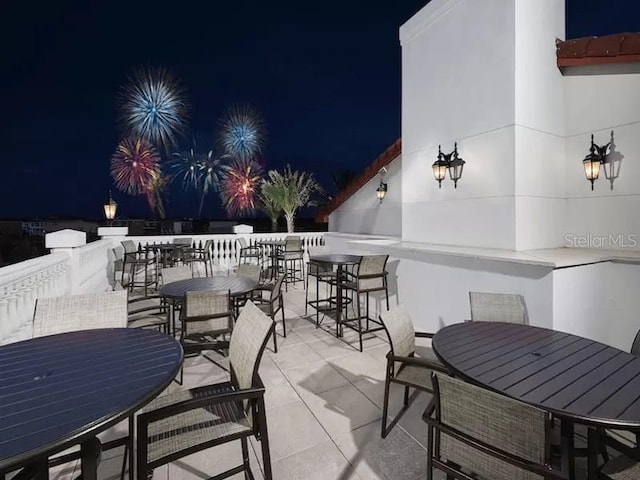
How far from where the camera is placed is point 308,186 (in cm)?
979

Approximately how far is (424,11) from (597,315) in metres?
5.06

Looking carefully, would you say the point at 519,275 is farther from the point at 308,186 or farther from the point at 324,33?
the point at 324,33

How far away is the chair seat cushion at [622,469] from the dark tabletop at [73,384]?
1.96 meters

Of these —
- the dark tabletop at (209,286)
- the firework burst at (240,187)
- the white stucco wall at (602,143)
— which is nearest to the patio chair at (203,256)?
the dark tabletop at (209,286)

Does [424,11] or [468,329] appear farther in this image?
[424,11]

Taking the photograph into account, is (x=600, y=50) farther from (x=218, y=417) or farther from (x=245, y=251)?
(x=245, y=251)

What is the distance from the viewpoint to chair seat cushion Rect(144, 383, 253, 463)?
1.44m

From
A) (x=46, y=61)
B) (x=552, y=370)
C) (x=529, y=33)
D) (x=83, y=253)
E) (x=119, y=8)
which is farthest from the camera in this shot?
(x=46, y=61)

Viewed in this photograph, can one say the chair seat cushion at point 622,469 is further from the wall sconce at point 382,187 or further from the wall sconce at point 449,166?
the wall sconce at point 382,187

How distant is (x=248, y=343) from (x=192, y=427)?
18.9 inches

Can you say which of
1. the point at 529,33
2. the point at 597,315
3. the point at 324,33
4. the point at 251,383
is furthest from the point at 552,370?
the point at 324,33

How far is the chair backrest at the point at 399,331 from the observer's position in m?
2.07

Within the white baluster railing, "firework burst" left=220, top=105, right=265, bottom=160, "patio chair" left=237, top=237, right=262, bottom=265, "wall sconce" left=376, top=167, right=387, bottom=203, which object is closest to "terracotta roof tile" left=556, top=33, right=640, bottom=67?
"wall sconce" left=376, top=167, right=387, bottom=203

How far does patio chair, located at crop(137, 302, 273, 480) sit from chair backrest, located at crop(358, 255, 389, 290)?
82.8 inches
